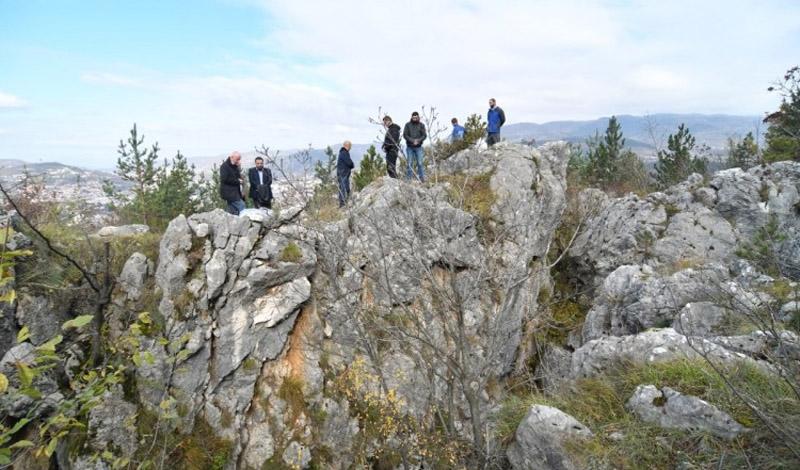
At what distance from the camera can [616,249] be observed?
1762 cm

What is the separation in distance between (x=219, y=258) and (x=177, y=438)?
4.86 metres

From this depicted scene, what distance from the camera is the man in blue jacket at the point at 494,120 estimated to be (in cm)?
1773

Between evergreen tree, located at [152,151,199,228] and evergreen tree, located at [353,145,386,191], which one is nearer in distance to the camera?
evergreen tree, located at [152,151,199,228]

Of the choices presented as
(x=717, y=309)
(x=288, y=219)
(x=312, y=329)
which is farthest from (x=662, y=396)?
(x=288, y=219)

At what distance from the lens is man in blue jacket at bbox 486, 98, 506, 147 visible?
17.7m

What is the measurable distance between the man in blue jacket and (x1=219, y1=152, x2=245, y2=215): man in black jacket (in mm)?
10430

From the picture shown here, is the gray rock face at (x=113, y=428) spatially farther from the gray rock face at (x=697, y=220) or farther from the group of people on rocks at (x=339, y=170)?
the gray rock face at (x=697, y=220)

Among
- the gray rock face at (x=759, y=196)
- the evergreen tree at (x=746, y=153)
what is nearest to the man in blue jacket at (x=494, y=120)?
the gray rock face at (x=759, y=196)

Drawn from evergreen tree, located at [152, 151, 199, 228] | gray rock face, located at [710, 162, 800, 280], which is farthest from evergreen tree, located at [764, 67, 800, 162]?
evergreen tree, located at [152, 151, 199, 228]

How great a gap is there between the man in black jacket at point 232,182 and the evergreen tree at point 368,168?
5.76 m

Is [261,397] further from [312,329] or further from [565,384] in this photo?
[565,384]

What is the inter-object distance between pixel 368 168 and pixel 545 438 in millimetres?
14051

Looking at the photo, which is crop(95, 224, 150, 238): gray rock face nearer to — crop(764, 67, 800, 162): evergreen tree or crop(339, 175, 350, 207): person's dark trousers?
crop(339, 175, 350, 207): person's dark trousers

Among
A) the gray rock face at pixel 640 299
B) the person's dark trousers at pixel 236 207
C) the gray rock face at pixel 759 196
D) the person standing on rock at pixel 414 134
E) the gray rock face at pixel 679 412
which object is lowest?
the gray rock face at pixel 640 299
